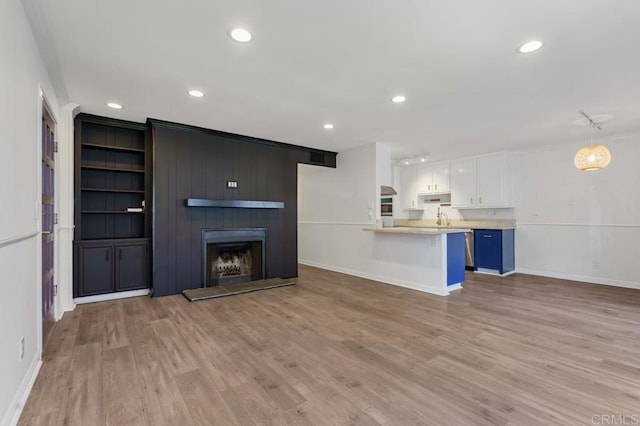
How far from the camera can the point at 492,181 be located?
6.36 meters

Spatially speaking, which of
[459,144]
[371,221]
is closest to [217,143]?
[371,221]

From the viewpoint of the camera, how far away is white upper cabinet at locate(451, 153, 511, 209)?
6230 millimetres

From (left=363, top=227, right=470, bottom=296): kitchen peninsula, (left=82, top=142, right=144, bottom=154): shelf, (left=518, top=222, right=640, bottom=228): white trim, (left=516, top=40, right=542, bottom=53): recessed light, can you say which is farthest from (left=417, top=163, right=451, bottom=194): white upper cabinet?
(left=82, top=142, right=144, bottom=154): shelf

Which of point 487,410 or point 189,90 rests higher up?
point 189,90

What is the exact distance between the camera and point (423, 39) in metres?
2.31

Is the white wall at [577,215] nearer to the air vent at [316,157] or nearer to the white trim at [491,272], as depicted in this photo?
the white trim at [491,272]

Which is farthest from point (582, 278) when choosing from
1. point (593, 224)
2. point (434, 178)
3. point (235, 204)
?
point (235, 204)

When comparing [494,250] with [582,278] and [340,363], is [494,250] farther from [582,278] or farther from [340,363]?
[340,363]

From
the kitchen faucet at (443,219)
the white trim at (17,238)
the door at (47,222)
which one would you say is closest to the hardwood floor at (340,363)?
the door at (47,222)

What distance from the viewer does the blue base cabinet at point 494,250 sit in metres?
5.95

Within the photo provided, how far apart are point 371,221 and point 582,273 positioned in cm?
383

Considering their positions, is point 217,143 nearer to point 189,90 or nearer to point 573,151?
point 189,90
